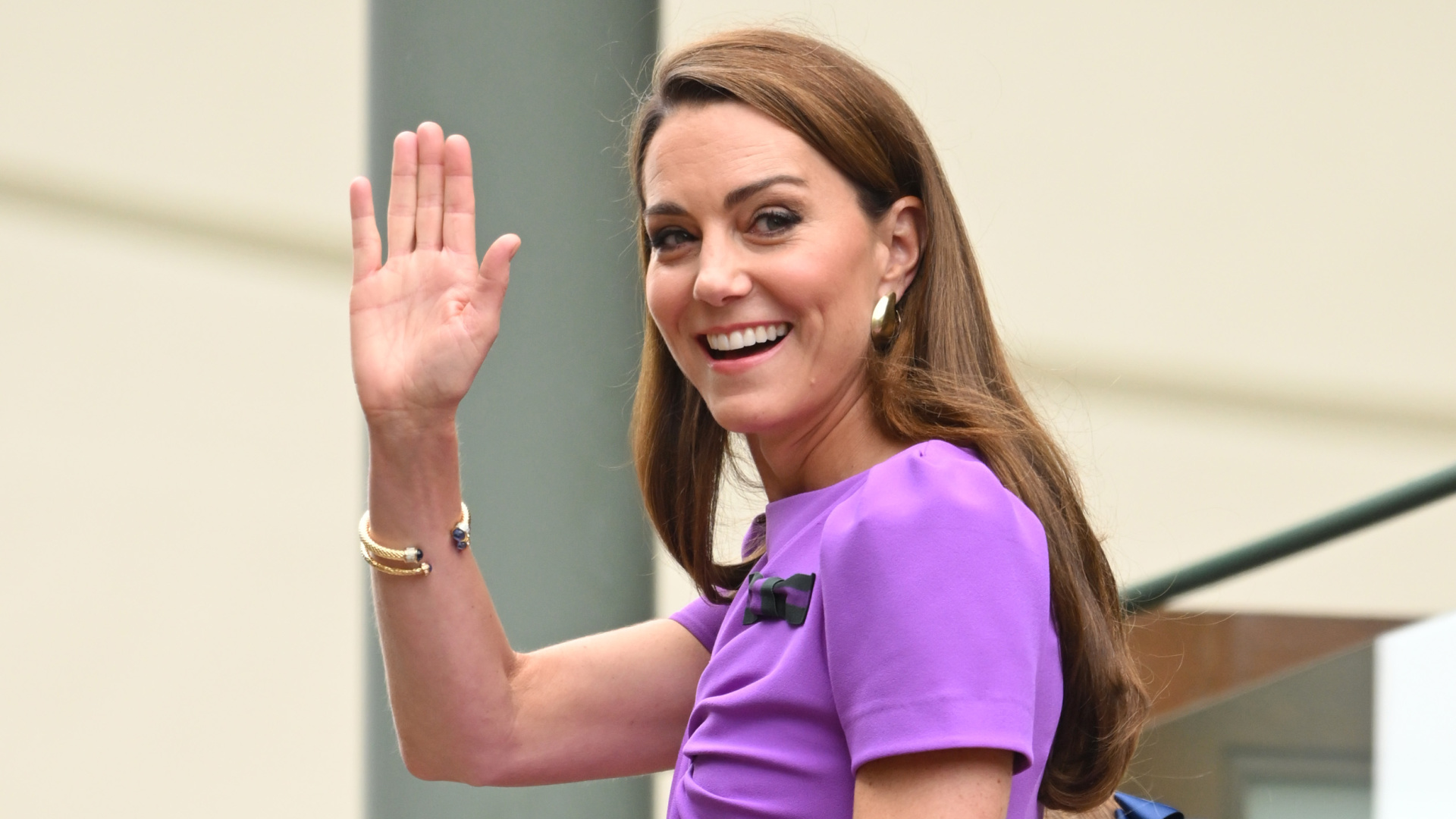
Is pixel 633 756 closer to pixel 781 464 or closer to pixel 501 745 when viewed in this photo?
pixel 501 745

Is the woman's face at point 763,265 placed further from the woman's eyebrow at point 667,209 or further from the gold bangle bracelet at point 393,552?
the gold bangle bracelet at point 393,552

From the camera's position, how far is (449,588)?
4.88 feet

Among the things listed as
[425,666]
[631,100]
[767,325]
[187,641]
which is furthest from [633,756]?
[187,641]

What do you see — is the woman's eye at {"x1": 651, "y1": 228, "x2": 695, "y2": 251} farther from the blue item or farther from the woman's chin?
the blue item

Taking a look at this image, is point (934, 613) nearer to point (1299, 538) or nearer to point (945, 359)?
point (945, 359)

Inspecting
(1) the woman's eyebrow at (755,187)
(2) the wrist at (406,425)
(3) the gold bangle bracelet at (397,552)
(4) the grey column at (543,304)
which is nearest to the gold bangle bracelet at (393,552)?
(3) the gold bangle bracelet at (397,552)

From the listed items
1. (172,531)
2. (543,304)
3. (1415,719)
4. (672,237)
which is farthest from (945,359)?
(172,531)

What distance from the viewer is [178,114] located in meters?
4.29

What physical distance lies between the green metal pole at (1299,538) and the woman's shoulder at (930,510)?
5.48 ft

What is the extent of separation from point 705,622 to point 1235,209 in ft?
11.9

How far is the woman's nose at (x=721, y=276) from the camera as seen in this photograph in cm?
130

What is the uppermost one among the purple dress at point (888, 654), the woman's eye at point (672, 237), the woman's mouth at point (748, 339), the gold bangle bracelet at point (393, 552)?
the woman's eye at point (672, 237)

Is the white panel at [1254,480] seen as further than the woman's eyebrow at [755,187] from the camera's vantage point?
Yes

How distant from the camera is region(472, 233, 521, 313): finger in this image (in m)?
1.42
